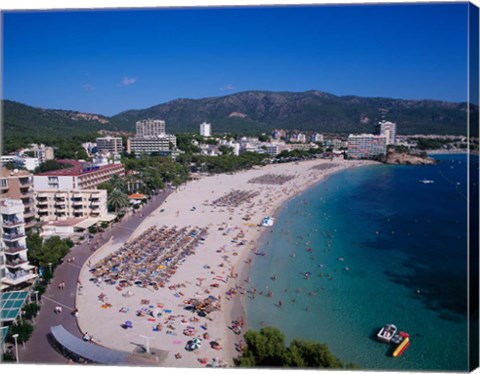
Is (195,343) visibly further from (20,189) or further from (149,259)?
(20,189)

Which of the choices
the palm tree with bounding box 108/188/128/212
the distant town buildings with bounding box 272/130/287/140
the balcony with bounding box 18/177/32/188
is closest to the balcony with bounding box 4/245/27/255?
the balcony with bounding box 18/177/32/188

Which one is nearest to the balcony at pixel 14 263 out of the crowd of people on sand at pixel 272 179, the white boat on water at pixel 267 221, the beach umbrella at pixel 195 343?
the beach umbrella at pixel 195 343

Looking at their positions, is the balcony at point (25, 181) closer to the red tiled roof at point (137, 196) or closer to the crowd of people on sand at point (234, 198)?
the red tiled roof at point (137, 196)

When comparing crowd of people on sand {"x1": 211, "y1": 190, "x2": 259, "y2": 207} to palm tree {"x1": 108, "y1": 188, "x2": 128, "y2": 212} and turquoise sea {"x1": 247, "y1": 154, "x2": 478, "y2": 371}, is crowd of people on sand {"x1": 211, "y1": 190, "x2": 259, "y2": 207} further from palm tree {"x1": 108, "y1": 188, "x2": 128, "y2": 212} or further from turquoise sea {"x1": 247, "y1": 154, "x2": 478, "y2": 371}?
palm tree {"x1": 108, "y1": 188, "x2": 128, "y2": 212}

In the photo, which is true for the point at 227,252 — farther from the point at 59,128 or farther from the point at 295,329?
the point at 59,128

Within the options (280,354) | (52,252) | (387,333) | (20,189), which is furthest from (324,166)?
(280,354)
